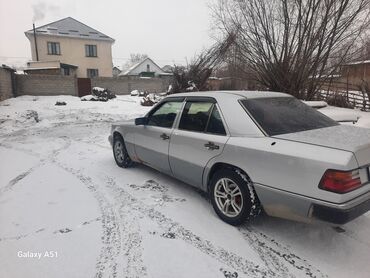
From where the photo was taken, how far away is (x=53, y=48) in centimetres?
3241

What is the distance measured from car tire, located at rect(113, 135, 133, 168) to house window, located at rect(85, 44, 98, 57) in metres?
32.3

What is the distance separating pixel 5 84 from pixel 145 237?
20328 millimetres

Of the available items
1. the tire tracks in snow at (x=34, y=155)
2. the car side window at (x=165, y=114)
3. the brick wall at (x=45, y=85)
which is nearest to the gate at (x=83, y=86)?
the brick wall at (x=45, y=85)

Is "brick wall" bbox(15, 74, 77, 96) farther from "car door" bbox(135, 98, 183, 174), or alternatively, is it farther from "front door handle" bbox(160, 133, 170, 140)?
"front door handle" bbox(160, 133, 170, 140)

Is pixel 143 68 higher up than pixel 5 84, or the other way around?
pixel 143 68

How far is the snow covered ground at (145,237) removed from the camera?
98.0 inches

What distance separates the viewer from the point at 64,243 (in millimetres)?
2832

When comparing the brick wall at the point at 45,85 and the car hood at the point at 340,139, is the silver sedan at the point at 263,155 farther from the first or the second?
the brick wall at the point at 45,85

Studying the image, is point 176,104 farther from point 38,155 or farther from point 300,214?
point 38,155

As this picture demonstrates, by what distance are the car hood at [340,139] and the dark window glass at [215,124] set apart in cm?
68

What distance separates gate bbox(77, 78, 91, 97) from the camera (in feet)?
80.6

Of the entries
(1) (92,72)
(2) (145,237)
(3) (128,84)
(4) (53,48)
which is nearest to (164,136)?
(2) (145,237)

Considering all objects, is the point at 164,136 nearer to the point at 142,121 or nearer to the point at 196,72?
the point at 142,121

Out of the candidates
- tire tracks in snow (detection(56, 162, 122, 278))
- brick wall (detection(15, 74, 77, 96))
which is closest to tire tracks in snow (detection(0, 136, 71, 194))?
tire tracks in snow (detection(56, 162, 122, 278))
